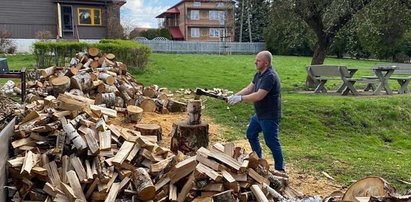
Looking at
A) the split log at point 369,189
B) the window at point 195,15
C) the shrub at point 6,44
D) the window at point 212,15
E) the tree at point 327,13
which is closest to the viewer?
the split log at point 369,189

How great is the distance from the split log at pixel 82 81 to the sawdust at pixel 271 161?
0.90m

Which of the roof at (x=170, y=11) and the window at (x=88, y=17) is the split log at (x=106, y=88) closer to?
the window at (x=88, y=17)

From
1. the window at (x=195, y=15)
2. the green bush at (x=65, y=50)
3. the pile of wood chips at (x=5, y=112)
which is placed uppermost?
the window at (x=195, y=15)

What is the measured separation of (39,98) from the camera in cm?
802

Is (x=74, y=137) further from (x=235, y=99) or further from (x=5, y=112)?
(x=5, y=112)

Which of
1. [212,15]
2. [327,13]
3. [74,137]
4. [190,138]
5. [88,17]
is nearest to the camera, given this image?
[74,137]

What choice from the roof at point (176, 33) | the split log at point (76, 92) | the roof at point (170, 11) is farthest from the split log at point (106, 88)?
the roof at point (170, 11)

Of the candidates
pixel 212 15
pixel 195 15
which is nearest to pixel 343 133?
pixel 195 15

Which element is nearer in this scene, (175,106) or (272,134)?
(272,134)

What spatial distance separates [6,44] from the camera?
23.7 meters

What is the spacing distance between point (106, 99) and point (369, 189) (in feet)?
19.2

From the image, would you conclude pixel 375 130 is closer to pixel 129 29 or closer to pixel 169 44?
pixel 129 29

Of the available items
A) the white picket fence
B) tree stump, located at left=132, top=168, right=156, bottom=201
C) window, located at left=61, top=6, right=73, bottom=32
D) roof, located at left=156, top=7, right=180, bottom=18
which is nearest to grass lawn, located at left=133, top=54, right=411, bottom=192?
tree stump, located at left=132, top=168, right=156, bottom=201

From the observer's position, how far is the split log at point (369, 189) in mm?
3822
